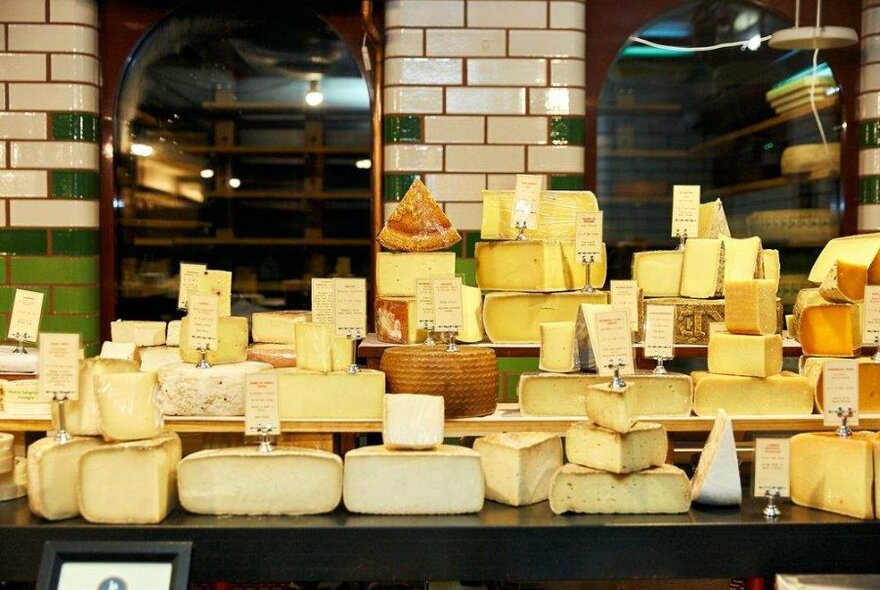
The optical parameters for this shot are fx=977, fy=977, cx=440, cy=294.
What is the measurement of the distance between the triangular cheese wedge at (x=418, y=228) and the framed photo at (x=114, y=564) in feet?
5.57

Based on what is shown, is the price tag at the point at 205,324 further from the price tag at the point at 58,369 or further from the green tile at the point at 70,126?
the green tile at the point at 70,126

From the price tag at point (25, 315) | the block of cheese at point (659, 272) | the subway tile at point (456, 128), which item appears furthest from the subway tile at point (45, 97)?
the block of cheese at point (659, 272)

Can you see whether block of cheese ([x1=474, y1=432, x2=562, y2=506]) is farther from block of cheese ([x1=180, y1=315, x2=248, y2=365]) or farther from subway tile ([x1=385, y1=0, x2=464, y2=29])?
subway tile ([x1=385, y1=0, x2=464, y2=29])

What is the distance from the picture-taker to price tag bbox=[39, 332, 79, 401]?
2.36 metres

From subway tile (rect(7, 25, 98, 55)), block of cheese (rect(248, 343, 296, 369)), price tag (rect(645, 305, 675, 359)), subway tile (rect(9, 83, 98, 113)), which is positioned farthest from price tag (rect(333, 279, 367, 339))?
subway tile (rect(7, 25, 98, 55))

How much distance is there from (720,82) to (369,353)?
9.24ft

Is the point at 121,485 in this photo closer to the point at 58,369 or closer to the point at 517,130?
the point at 58,369

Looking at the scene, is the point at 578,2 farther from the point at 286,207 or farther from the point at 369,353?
the point at 369,353

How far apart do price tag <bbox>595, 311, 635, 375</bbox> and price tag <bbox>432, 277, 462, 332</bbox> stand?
0.53 meters

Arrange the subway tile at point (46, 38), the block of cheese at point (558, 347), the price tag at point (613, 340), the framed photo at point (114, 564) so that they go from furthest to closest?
the subway tile at point (46, 38) → the block of cheese at point (558, 347) → the price tag at point (613, 340) → the framed photo at point (114, 564)

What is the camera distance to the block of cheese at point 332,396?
2822 millimetres

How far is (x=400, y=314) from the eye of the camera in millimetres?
3529

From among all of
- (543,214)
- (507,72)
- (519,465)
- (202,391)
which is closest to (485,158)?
(507,72)

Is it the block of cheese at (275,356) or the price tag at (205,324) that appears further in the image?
the block of cheese at (275,356)
